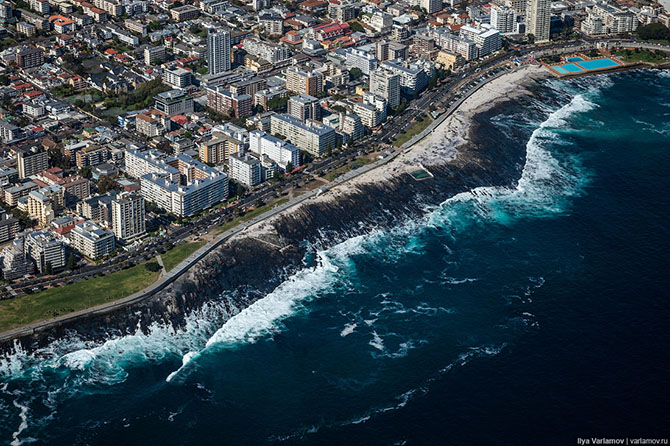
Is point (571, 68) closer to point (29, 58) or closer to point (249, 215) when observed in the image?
point (249, 215)

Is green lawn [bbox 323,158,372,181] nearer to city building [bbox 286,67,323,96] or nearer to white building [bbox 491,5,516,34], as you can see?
city building [bbox 286,67,323,96]

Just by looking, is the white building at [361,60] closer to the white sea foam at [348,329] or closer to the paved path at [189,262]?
the paved path at [189,262]

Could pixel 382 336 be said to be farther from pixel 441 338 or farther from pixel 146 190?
pixel 146 190

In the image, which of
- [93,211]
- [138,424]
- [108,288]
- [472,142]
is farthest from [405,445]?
[472,142]

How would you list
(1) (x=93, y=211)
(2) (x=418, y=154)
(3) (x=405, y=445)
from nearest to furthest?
(3) (x=405, y=445) < (1) (x=93, y=211) < (2) (x=418, y=154)

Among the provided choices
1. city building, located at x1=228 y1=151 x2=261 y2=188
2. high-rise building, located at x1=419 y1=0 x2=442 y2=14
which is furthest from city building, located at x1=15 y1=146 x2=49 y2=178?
high-rise building, located at x1=419 y1=0 x2=442 y2=14

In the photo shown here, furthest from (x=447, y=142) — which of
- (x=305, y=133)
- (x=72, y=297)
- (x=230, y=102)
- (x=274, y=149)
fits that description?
(x=72, y=297)
